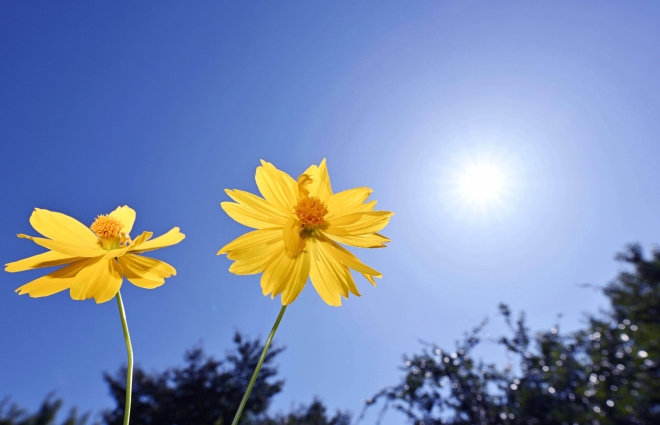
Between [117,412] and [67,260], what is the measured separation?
1970 cm

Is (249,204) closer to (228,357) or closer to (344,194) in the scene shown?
(344,194)

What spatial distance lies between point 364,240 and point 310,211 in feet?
0.54

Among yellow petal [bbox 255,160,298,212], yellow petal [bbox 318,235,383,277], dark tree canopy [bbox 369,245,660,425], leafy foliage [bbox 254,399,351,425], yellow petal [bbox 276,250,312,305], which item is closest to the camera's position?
yellow petal [bbox 276,250,312,305]

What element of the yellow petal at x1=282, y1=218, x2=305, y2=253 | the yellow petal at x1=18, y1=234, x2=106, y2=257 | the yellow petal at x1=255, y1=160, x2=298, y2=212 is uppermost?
the yellow petal at x1=255, y1=160, x2=298, y2=212

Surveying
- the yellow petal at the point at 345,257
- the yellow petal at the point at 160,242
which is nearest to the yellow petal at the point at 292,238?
the yellow petal at the point at 345,257

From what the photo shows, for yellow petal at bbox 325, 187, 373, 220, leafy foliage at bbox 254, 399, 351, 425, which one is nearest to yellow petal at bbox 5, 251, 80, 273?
yellow petal at bbox 325, 187, 373, 220

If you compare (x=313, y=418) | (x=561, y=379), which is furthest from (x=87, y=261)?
(x=313, y=418)

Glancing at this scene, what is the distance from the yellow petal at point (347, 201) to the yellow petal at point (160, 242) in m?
0.40

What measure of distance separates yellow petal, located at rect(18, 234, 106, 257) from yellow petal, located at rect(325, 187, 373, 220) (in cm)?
55

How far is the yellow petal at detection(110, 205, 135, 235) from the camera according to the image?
3.21 ft

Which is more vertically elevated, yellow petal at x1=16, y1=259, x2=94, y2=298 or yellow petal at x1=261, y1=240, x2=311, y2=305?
yellow petal at x1=261, y1=240, x2=311, y2=305

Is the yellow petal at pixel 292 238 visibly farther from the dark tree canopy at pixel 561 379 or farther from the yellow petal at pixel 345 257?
the dark tree canopy at pixel 561 379

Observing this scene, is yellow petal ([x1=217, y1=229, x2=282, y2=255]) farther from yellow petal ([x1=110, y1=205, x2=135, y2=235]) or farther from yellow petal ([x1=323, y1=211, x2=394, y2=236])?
yellow petal ([x1=110, y1=205, x2=135, y2=235])

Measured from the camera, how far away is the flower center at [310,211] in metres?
0.95
